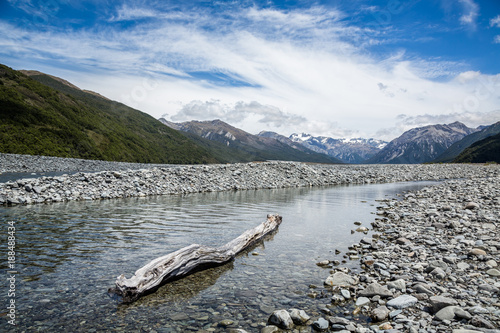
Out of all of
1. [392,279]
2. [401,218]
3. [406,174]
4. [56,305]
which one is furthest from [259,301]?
[406,174]

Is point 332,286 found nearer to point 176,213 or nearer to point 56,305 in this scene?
point 56,305

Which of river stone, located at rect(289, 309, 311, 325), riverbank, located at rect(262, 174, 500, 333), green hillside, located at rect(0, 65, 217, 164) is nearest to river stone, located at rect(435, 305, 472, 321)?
riverbank, located at rect(262, 174, 500, 333)

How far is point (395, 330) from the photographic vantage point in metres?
5.85

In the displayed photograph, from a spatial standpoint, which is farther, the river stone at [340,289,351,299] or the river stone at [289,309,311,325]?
the river stone at [340,289,351,299]

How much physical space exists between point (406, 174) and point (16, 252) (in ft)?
271

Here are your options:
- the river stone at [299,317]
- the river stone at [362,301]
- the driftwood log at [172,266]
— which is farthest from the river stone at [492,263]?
the driftwood log at [172,266]

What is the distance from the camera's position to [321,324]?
246 inches

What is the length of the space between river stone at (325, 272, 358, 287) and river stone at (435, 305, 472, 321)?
8.35 feet

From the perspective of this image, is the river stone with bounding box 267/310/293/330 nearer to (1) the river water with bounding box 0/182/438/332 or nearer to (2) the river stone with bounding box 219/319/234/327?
(1) the river water with bounding box 0/182/438/332

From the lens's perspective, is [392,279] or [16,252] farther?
[16,252]

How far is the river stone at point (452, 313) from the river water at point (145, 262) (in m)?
2.14

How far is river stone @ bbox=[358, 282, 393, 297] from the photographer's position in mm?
7625

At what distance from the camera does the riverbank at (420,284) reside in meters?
6.18

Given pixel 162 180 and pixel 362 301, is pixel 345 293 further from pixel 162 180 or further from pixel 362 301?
pixel 162 180
